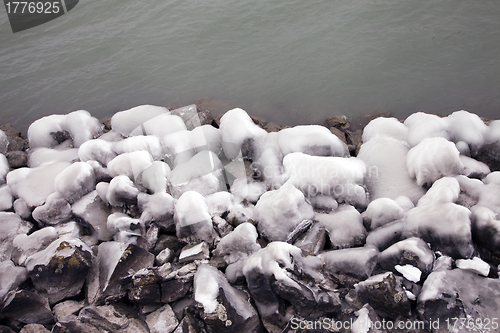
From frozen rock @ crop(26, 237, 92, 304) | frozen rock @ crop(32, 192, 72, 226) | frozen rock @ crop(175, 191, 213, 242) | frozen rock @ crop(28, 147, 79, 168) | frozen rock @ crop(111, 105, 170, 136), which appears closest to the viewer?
frozen rock @ crop(26, 237, 92, 304)

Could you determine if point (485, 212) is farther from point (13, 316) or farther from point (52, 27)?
point (52, 27)

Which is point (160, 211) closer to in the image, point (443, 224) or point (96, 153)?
point (96, 153)

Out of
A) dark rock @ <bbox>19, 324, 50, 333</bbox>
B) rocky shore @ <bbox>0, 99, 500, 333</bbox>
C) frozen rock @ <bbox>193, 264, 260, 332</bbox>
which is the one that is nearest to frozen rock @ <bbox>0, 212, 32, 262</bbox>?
rocky shore @ <bbox>0, 99, 500, 333</bbox>

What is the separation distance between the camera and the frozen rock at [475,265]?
2598mm

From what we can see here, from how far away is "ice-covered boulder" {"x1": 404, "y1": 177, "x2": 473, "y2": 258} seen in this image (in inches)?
→ 110

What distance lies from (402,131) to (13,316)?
14.8 ft

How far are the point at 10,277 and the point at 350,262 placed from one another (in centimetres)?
300

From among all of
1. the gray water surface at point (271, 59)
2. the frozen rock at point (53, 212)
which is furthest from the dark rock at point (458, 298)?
the frozen rock at point (53, 212)

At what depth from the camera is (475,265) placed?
2.63 meters

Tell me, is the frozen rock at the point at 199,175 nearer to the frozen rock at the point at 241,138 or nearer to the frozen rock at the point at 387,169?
the frozen rock at the point at 241,138

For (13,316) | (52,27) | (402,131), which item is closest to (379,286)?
(402,131)

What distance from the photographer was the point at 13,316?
279 cm

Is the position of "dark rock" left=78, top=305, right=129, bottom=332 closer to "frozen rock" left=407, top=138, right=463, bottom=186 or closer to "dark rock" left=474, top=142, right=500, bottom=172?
"frozen rock" left=407, top=138, right=463, bottom=186

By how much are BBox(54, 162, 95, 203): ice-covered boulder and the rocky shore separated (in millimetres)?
16
